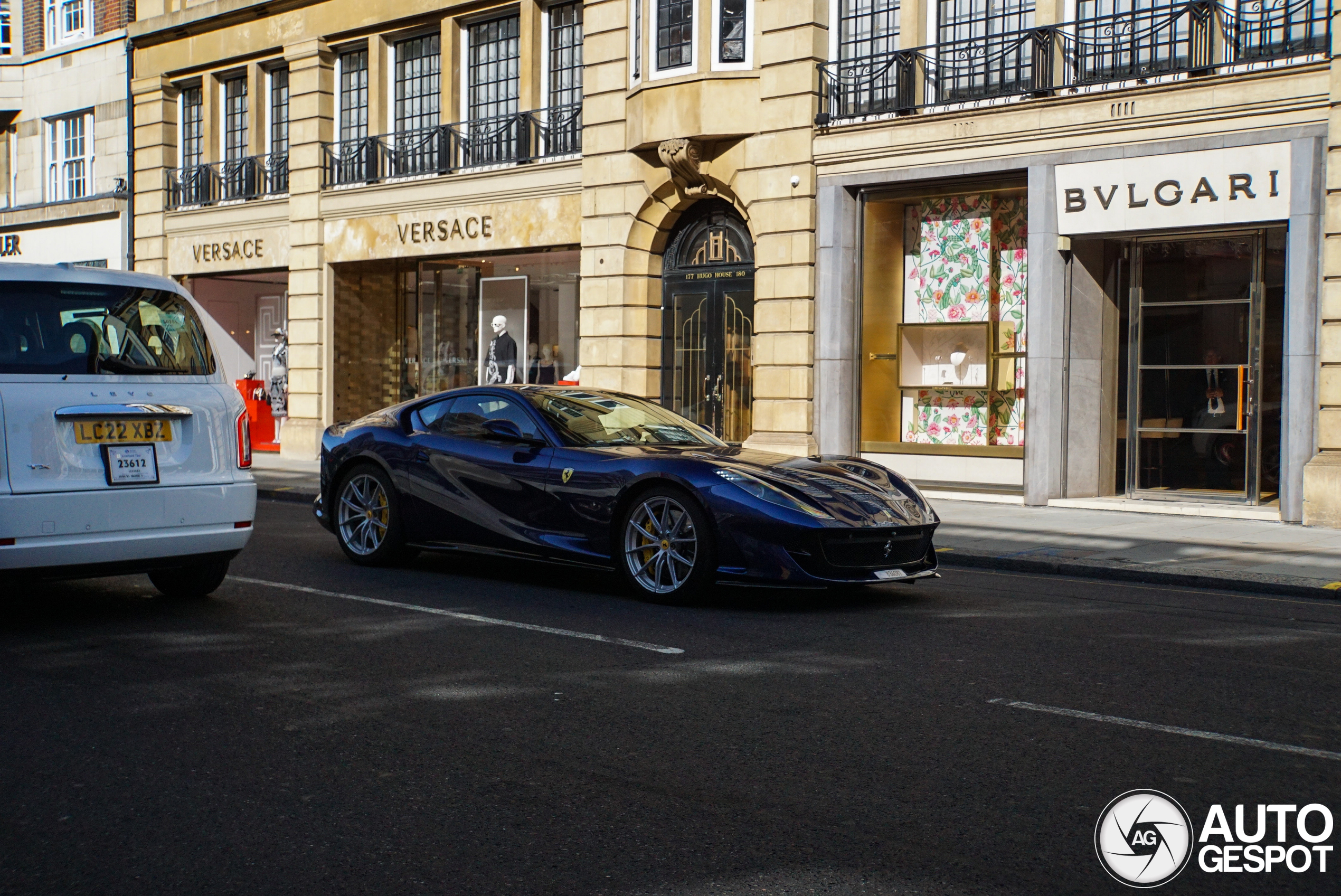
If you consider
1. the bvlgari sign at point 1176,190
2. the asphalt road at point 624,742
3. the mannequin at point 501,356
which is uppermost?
the bvlgari sign at point 1176,190

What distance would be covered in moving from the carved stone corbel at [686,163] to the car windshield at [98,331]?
1104 cm

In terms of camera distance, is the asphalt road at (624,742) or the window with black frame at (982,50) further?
the window with black frame at (982,50)

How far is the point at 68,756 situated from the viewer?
4840 millimetres

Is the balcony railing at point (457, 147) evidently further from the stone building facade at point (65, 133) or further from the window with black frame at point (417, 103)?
the stone building facade at point (65, 133)

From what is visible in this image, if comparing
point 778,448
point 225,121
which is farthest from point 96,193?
point 778,448

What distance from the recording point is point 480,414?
31.1ft

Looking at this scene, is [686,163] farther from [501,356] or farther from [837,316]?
[501,356]

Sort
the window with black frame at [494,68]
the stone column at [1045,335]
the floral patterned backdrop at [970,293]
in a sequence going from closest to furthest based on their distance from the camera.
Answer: the stone column at [1045,335], the floral patterned backdrop at [970,293], the window with black frame at [494,68]

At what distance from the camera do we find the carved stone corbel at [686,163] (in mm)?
18234

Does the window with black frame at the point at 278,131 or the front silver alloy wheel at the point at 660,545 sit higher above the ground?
the window with black frame at the point at 278,131

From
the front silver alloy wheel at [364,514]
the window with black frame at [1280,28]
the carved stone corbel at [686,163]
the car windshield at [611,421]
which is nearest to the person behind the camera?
the car windshield at [611,421]

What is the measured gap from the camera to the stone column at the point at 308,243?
24.0 metres

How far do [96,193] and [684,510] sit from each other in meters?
24.2

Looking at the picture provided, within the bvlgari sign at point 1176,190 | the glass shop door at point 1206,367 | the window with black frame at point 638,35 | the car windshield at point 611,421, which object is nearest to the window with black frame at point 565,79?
the window with black frame at point 638,35
